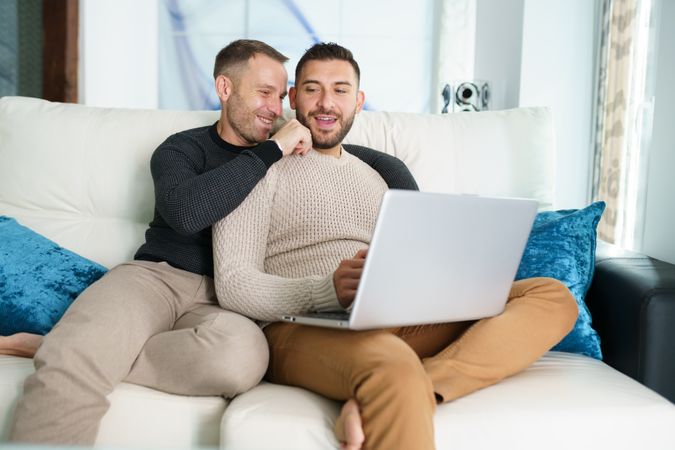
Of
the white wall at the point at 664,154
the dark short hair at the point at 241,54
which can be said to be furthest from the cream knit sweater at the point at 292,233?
the white wall at the point at 664,154

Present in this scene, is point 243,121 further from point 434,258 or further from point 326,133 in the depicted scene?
point 434,258

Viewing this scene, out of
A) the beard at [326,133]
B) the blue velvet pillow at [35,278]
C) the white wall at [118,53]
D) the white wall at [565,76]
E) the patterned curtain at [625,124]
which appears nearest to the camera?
the blue velvet pillow at [35,278]

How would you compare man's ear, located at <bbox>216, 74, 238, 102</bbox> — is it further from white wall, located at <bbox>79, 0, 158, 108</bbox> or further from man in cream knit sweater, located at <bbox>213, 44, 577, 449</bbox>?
white wall, located at <bbox>79, 0, 158, 108</bbox>

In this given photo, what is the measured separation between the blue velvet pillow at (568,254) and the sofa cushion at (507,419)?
1.21ft

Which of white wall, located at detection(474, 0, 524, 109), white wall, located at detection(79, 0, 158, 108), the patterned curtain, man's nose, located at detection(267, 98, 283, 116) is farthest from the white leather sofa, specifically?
white wall, located at detection(79, 0, 158, 108)

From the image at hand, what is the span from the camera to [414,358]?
127 centimetres

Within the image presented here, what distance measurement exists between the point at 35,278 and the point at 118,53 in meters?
3.32

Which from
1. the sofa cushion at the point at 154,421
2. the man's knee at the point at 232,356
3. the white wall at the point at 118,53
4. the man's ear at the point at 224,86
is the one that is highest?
the white wall at the point at 118,53

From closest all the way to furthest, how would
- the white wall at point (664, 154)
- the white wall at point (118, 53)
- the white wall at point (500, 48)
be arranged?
1. the white wall at point (664, 154)
2. the white wall at point (500, 48)
3. the white wall at point (118, 53)

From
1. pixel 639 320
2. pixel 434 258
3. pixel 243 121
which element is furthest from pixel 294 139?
pixel 639 320

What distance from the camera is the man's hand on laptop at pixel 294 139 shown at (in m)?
1.81

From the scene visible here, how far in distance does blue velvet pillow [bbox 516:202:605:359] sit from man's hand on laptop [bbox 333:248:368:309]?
0.66m

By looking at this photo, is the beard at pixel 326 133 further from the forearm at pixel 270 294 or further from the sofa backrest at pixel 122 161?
the forearm at pixel 270 294

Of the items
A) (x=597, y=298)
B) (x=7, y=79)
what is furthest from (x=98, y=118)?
(x=7, y=79)
